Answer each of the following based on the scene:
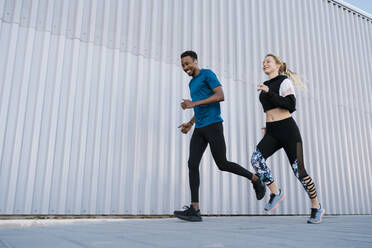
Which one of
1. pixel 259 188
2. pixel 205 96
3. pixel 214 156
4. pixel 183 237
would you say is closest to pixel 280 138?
pixel 259 188

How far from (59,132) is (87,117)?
0.94 ft

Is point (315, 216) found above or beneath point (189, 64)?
beneath

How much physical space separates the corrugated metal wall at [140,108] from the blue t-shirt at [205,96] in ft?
2.95

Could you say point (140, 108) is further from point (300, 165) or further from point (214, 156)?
point (300, 165)

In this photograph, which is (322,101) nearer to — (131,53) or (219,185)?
(219,185)

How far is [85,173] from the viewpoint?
9.30 feet

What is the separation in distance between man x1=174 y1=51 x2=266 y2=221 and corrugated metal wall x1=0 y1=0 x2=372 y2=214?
2.73ft

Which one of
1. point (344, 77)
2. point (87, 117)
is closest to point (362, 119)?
point (344, 77)

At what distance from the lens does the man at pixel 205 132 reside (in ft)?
7.74

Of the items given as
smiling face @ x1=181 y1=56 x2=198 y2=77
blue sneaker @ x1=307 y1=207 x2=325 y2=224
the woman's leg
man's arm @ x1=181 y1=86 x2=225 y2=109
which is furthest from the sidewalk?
smiling face @ x1=181 y1=56 x2=198 y2=77

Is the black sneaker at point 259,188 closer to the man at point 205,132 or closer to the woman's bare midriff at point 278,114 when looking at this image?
the man at point 205,132

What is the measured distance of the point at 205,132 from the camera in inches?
95.6

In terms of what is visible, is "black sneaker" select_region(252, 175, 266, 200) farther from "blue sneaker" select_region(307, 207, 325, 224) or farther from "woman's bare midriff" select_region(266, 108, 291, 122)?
"woman's bare midriff" select_region(266, 108, 291, 122)

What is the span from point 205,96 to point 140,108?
39.0 inches
